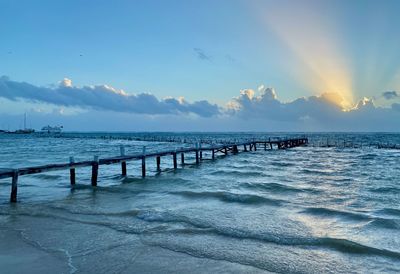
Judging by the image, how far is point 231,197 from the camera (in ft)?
56.5

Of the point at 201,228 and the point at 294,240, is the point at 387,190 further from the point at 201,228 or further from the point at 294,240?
the point at 201,228

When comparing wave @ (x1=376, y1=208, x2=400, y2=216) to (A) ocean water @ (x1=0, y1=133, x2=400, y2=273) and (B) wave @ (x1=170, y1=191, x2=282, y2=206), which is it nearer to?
(A) ocean water @ (x1=0, y1=133, x2=400, y2=273)

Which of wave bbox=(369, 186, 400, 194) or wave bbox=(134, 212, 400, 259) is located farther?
wave bbox=(369, 186, 400, 194)

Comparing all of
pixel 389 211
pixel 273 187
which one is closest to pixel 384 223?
pixel 389 211

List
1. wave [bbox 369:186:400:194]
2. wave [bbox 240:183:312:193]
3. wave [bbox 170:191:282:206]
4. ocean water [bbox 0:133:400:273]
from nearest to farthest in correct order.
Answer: ocean water [bbox 0:133:400:273] → wave [bbox 170:191:282:206] → wave [bbox 369:186:400:194] → wave [bbox 240:183:312:193]

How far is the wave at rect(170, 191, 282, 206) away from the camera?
16.4 meters

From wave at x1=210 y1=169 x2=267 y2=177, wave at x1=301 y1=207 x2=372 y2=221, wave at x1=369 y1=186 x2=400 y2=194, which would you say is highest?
wave at x1=210 y1=169 x2=267 y2=177

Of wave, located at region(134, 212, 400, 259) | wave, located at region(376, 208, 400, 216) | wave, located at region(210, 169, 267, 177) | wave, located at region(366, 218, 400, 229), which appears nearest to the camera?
wave, located at region(134, 212, 400, 259)

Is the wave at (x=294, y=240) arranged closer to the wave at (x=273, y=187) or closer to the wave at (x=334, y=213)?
the wave at (x=334, y=213)

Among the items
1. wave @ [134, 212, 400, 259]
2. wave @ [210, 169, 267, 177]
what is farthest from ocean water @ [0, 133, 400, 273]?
wave @ [210, 169, 267, 177]

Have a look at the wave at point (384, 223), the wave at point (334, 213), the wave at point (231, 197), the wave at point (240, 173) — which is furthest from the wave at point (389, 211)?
the wave at point (240, 173)

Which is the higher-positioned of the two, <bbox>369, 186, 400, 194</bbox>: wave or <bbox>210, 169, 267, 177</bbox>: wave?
<bbox>210, 169, 267, 177</bbox>: wave

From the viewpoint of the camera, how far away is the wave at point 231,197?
1644 centimetres

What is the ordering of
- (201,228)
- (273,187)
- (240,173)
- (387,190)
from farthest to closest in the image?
(240,173) → (273,187) → (387,190) → (201,228)
